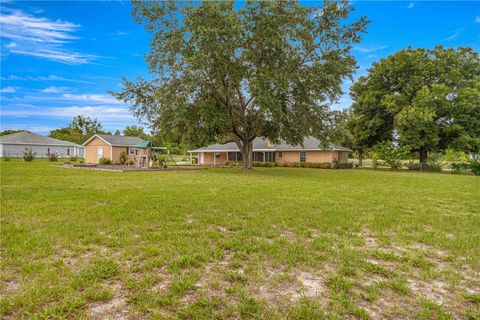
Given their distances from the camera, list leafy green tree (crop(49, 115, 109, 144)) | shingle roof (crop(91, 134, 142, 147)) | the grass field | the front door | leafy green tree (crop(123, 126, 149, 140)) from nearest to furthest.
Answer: the grass field → shingle roof (crop(91, 134, 142, 147)) → the front door → leafy green tree (crop(49, 115, 109, 144)) → leafy green tree (crop(123, 126, 149, 140))

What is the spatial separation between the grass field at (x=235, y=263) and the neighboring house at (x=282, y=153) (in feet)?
79.6

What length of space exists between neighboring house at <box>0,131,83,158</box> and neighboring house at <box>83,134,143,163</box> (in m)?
12.1

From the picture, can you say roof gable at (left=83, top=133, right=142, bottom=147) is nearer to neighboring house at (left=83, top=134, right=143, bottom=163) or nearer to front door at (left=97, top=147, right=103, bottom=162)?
neighboring house at (left=83, top=134, right=143, bottom=163)

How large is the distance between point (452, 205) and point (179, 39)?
16.6m

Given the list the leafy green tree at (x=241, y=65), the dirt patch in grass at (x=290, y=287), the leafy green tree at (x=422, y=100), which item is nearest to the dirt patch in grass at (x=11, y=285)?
the dirt patch in grass at (x=290, y=287)

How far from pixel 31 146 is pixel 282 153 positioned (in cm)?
3678

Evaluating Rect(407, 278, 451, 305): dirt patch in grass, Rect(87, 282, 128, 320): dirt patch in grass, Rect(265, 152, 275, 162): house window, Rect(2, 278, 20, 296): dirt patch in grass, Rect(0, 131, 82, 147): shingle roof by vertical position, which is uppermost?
Rect(0, 131, 82, 147): shingle roof

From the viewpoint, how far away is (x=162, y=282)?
2789 millimetres

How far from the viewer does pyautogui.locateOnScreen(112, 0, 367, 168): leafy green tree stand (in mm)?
16375

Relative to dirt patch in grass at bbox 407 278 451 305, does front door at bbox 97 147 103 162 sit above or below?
above

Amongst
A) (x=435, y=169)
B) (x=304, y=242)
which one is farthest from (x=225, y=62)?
(x=435, y=169)


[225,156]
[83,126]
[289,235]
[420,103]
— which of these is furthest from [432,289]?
[83,126]

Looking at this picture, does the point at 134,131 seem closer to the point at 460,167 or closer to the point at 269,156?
the point at 269,156

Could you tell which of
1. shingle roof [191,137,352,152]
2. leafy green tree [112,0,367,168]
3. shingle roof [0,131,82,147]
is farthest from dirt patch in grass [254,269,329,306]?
shingle roof [0,131,82,147]
